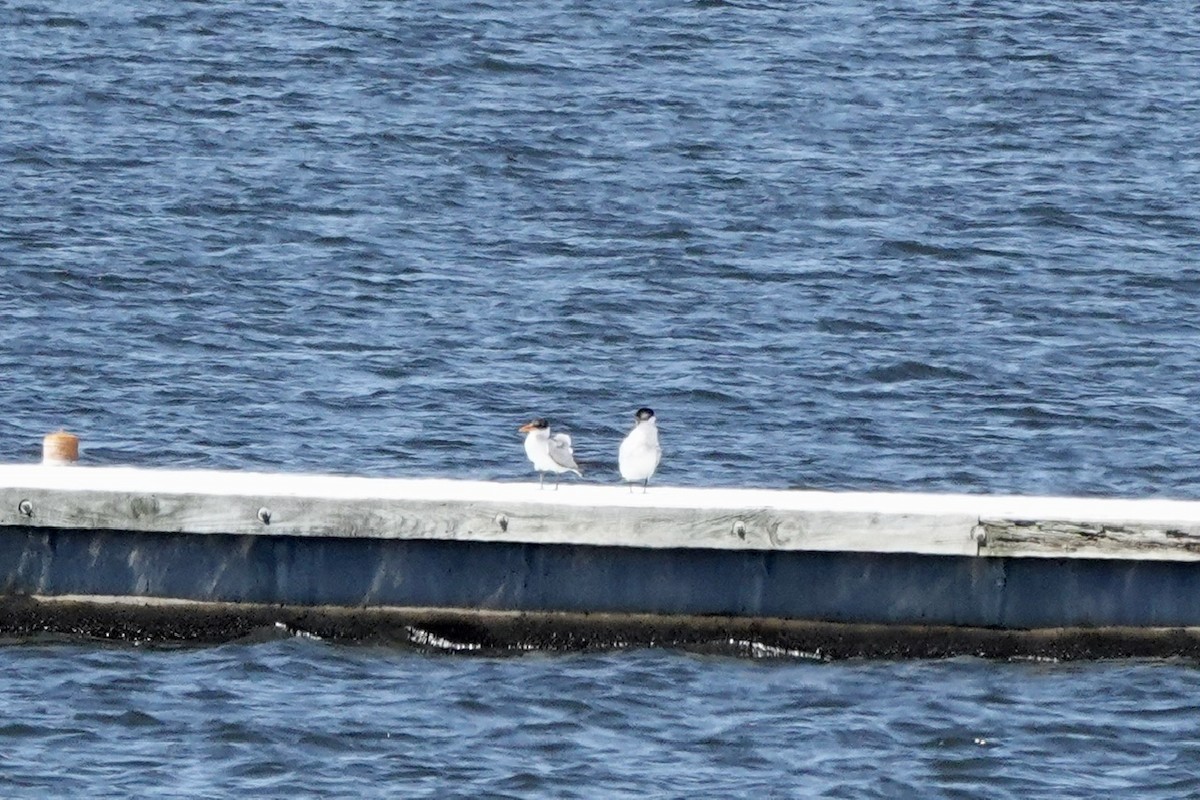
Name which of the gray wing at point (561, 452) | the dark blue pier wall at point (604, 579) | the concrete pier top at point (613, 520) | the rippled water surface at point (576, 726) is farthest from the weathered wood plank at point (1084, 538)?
the gray wing at point (561, 452)

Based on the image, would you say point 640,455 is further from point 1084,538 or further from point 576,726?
point 1084,538

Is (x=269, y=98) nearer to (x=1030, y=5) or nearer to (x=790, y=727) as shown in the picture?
(x=1030, y=5)

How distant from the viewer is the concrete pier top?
1584 centimetres

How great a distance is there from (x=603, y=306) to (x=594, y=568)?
1139 centimetres

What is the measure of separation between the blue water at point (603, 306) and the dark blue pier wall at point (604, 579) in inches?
15.2

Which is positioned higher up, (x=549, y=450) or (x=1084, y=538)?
(x=549, y=450)

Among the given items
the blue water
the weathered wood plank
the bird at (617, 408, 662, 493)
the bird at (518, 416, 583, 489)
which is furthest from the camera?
the bird at (518, 416, 583, 489)

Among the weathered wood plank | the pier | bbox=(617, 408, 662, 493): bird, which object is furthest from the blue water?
bbox=(617, 408, 662, 493): bird

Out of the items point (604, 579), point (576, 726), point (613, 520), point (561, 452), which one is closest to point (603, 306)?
point (561, 452)

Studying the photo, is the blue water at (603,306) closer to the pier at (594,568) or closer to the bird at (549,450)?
the pier at (594,568)

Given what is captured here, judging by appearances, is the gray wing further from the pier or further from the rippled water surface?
the rippled water surface

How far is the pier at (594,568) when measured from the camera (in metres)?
15.9

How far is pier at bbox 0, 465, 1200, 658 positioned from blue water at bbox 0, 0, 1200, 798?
0.85 feet

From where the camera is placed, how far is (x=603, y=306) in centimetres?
2734
